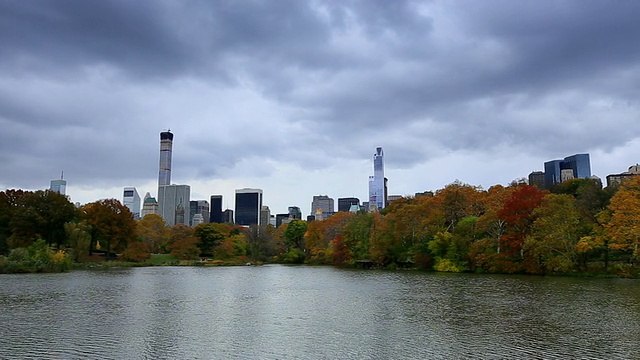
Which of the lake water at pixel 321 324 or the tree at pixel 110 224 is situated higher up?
the tree at pixel 110 224

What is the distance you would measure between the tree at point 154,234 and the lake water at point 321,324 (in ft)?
241

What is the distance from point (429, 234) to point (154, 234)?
69466 mm

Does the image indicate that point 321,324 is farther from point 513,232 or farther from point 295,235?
point 295,235

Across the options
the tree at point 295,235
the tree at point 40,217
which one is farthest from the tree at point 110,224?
the tree at point 295,235

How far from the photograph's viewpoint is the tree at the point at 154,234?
103338mm

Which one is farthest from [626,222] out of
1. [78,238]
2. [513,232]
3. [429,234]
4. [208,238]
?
[208,238]

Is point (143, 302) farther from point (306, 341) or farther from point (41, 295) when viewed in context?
point (306, 341)

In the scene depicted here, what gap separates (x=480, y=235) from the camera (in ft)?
190

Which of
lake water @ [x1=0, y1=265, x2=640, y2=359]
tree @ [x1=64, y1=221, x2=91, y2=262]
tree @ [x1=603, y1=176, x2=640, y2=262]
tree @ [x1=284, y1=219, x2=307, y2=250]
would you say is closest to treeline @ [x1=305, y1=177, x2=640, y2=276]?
tree @ [x1=603, y1=176, x2=640, y2=262]

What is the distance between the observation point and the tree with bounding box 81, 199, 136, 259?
7425 cm

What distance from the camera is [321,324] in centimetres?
1959

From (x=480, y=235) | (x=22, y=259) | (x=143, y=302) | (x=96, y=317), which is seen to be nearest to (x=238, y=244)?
(x=22, y=259)

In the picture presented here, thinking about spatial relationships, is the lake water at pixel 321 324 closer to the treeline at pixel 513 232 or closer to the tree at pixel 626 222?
the tree at pixel 626 222

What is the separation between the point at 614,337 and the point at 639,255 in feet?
105
